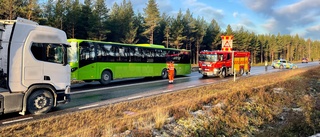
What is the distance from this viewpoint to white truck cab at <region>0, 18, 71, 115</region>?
7449mm

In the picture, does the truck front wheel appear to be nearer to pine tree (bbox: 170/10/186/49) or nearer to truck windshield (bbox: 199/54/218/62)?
truck windshield (bbox: 199/54/218/62)

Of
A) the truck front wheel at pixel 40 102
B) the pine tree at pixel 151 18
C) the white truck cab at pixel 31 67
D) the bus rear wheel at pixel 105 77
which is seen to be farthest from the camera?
the pine tree at pixel 151 18

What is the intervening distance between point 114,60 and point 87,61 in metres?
2.32

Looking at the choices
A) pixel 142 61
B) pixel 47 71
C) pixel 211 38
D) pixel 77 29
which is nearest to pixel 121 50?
pixel 142 61

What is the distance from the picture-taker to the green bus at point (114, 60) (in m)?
15.1

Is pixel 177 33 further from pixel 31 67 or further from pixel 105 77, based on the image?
pixel 31 67

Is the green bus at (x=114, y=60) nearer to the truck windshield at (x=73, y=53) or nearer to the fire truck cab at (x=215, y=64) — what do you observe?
the truck windshield at (x=73, y=53)

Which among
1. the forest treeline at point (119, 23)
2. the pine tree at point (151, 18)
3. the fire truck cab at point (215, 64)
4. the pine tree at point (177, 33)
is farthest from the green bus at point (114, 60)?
the pine tree at point (177, 33)

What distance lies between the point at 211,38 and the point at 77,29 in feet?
138

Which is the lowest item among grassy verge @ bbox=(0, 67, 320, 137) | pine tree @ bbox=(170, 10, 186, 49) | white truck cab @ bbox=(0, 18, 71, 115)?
grassy verge @ bbox=(0, 67, 320, 137)

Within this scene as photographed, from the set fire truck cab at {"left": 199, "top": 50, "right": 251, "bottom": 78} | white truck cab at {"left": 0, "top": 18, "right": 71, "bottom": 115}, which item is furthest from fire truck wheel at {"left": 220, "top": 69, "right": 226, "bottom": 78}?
white truck cab at {"left": 0, "top": 18, "right": 71, "bottom": 115}

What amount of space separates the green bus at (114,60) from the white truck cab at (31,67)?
625 cm

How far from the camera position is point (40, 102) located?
809 cm

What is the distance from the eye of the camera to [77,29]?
41438mm
